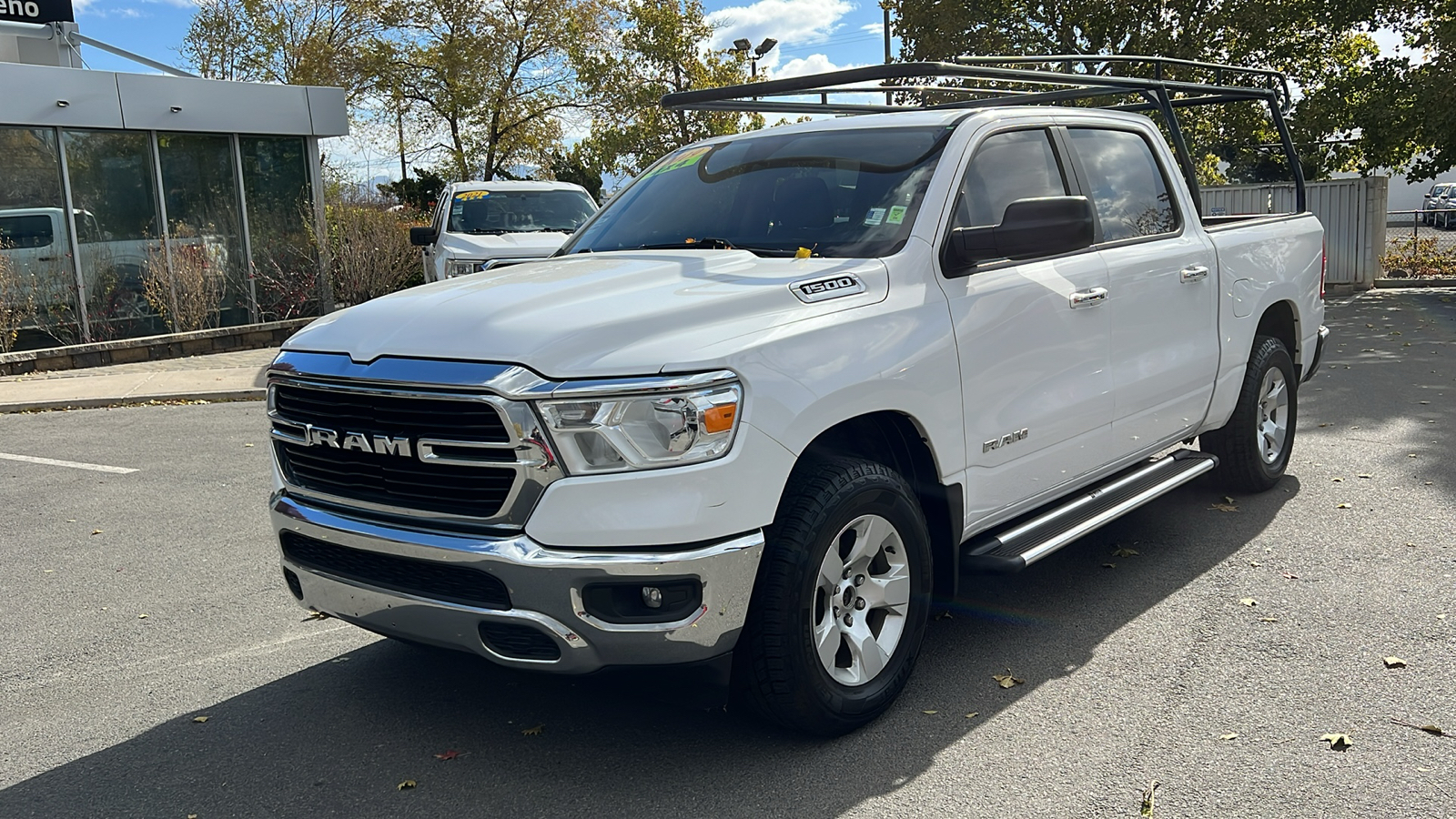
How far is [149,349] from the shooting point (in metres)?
15.8

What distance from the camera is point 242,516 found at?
6910mm

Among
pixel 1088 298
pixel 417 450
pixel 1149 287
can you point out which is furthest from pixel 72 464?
pixel 1149 287

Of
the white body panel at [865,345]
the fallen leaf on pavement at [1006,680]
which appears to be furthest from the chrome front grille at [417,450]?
the fallen leaf on pavement at [1006,680]

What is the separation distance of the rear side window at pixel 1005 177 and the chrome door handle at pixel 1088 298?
1.39 ft

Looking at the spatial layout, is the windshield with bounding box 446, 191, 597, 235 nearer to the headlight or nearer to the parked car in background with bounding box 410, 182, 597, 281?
the parked car in background with bounding box 410, 182, 597, 281

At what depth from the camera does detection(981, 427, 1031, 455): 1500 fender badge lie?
421 centimetres

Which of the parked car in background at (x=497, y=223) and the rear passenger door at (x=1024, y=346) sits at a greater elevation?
the parked car in background at (x=497, y=223)

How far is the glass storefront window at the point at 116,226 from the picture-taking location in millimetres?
15945

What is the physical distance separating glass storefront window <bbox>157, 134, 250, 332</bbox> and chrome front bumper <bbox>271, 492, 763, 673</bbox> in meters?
14.4

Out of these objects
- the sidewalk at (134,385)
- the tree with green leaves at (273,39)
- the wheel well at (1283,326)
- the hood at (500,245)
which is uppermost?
the tree with green leaves at (273,39)

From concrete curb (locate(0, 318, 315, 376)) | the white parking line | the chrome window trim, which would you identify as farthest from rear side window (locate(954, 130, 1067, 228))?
concrete curb (locate(0, 318, 315, 376))

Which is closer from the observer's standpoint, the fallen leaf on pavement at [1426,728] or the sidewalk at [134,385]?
the fallen leaf on pavement at [1426,728]

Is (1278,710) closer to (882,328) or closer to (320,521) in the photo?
(882,328)

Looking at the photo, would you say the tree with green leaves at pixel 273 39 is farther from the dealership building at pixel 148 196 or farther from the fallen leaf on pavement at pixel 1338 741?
the fallen leaf on pavement at pixel 1338 741
